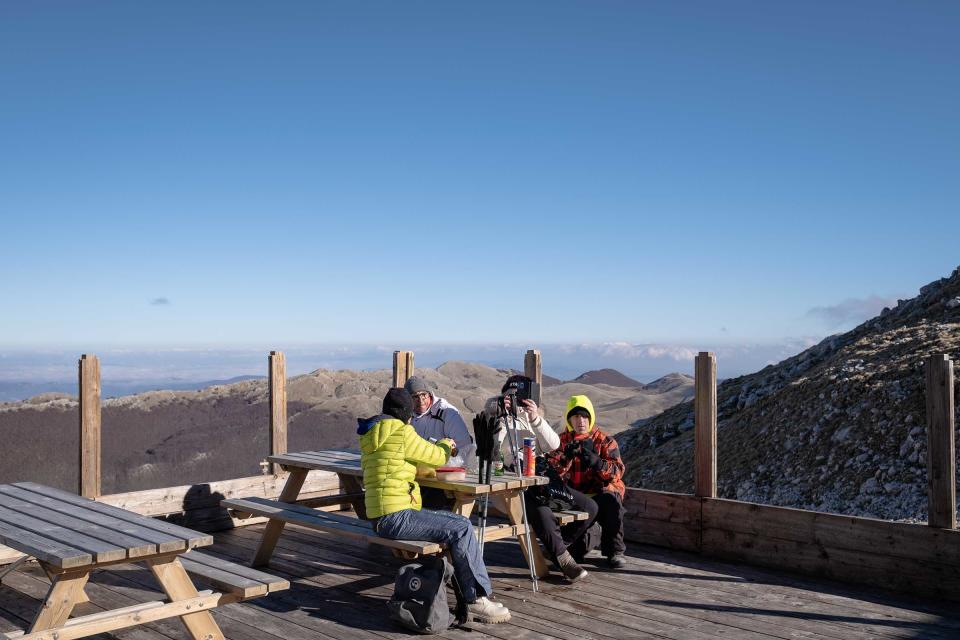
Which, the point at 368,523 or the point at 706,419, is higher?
the point at 706,419

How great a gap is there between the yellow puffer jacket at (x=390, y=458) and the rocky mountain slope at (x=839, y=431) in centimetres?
694

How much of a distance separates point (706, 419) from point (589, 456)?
3.59ft

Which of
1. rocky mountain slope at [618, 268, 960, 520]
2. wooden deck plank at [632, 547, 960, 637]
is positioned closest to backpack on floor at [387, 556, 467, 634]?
wooden deck plank at [632, 547, 960, 637]

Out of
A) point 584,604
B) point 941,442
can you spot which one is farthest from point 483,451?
point 941,442

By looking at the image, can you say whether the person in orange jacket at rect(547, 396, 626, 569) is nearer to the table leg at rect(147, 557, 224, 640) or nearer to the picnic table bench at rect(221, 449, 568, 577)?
the picnic table bench at rect(221, 449, 568, 577)

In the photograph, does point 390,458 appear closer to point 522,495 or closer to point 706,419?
point 522,495

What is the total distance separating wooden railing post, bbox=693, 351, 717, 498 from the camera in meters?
7.65

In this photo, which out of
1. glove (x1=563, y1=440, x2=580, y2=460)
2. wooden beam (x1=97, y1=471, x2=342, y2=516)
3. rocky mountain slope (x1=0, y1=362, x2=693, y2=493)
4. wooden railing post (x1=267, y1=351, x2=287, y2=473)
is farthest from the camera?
rocky mountain slope (x1=0, y1=362, x2=693, y2=493)

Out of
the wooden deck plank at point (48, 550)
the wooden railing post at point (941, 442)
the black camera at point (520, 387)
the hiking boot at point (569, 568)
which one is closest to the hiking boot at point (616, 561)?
the hiking boot at point (569, 568)

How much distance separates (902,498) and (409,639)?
7736mm

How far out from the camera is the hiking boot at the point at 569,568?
671 centimetres

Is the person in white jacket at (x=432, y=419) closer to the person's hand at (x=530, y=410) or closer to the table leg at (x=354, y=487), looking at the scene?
the person's hand at (x=530, y=410)

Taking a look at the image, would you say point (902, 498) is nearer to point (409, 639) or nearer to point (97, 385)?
point (409, 639)

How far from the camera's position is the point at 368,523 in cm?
630
